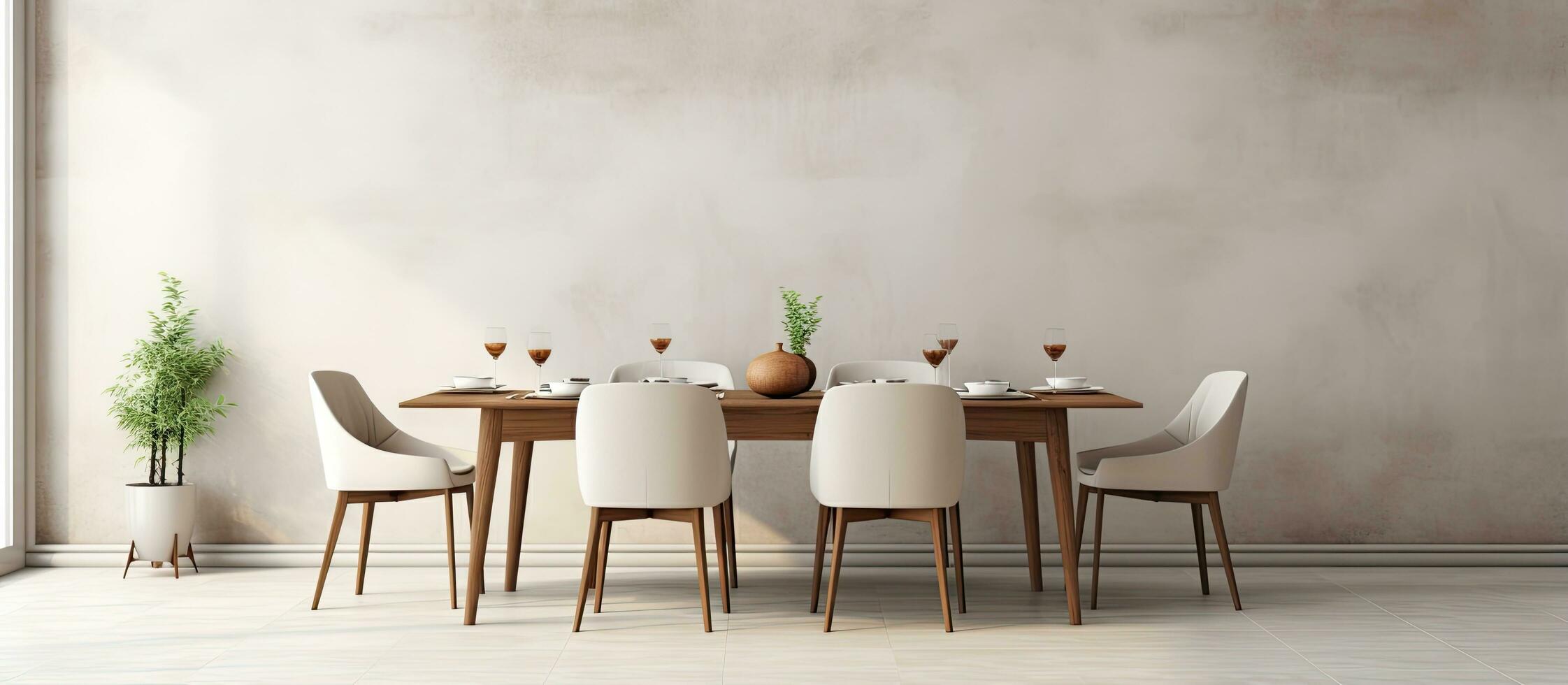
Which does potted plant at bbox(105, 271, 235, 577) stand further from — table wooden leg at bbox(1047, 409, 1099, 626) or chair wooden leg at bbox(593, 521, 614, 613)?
table wooden leg at bbox(1047, 409, 1099, 626)

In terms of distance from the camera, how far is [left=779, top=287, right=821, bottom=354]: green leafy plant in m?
3.62

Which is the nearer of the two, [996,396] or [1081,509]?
[996,396]

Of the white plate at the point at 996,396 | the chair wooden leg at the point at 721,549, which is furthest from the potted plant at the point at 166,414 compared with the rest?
the white plate at the point at 996,396

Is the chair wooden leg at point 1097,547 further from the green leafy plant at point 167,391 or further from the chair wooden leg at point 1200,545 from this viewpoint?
the green leafy plant at point 167,391

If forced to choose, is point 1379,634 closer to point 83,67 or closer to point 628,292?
point 628,292

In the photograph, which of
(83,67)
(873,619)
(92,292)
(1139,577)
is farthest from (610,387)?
(83,67)

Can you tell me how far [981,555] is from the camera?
4195mm

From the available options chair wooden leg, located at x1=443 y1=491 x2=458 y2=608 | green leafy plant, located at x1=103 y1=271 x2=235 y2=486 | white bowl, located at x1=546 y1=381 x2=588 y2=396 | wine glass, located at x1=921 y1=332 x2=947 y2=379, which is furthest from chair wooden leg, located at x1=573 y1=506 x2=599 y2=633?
green leafy plant, located at x1=103 y1=271 x2=235 y2=486

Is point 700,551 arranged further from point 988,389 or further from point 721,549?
point 988,389

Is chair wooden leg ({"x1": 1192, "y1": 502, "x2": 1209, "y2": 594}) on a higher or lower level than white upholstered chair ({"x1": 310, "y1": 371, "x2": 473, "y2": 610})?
lower

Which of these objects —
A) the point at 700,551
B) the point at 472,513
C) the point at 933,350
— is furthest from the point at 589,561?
the point at 933,350

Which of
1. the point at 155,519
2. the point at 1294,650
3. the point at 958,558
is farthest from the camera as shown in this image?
the point at 155,519

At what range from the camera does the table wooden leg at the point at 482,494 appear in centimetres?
323

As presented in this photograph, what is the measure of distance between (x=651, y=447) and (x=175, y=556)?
2.21m
